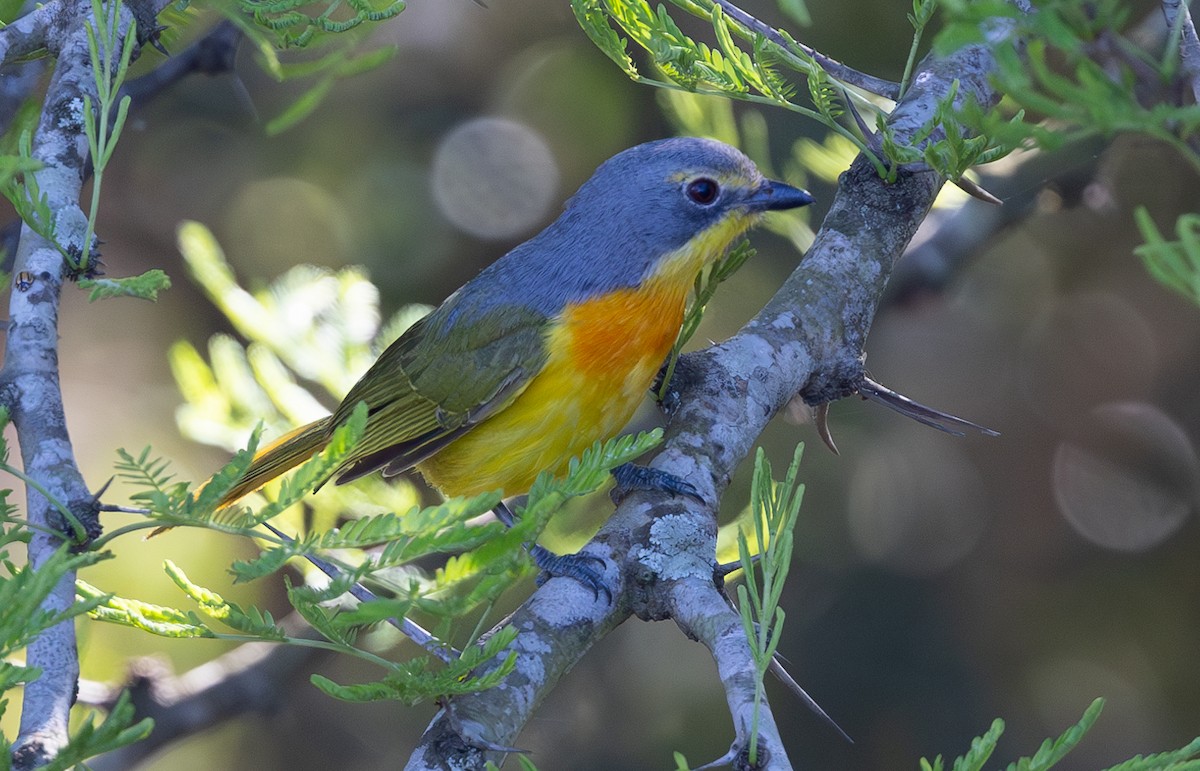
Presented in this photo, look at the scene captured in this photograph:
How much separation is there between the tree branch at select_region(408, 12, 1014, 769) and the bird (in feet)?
1.32

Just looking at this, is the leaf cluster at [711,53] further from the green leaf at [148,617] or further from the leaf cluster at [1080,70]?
the green leaf at [148,617]

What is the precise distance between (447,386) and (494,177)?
2.69 m

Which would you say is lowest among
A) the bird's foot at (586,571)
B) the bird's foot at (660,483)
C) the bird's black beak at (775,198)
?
the bird's foot at (660,483)

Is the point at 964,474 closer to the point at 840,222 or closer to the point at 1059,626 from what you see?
the point at 1059,626

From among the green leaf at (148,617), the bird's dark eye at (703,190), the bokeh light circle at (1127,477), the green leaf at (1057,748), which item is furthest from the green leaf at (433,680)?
the bokeh light circle at (1127,477)

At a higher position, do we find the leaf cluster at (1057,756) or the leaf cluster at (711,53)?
the leaf cluster at (711,53)

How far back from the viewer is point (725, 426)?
3004 mm

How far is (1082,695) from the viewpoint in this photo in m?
5.01

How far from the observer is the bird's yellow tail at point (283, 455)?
391cm

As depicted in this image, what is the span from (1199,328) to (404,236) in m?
3.99

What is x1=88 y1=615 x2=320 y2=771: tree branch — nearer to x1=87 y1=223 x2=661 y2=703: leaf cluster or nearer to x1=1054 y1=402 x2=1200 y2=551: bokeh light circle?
x1=87 y1=223 x2=661 y2=703: leaf cluster

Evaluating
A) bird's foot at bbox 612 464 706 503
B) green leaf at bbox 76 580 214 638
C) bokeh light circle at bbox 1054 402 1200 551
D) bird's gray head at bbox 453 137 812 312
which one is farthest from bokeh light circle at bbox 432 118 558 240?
green leaf at bbox 76 580 214 638

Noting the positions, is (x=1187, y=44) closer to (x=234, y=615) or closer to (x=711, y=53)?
(x=711, y=53)

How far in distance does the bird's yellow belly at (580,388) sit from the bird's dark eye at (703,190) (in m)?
0.34
